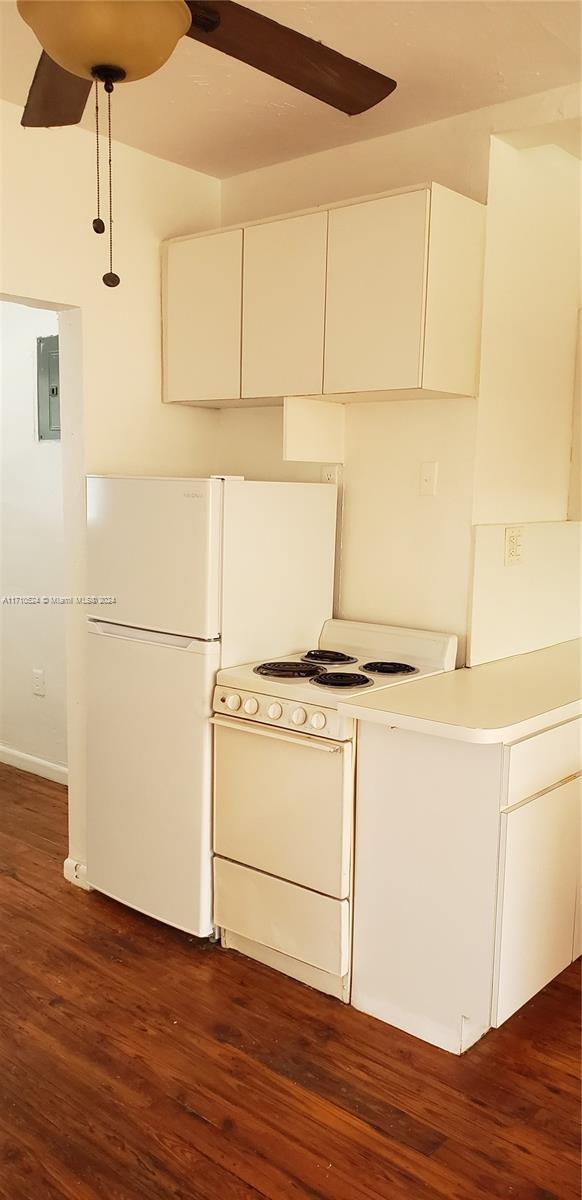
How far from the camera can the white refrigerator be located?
282 cm

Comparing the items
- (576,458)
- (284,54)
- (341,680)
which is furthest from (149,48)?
(576,458)

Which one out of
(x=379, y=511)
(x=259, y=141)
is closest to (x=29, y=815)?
(x=379, y=511)

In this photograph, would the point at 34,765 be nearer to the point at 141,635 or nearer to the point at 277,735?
the point at 141,635

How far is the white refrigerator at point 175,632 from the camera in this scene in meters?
2.82

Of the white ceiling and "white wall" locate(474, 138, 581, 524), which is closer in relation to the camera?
the white ceiling

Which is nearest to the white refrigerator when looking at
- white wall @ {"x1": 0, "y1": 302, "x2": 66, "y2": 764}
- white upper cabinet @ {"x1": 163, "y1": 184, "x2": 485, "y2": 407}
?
white upper cabinet @ {"x1": 163, "y1": 184, "x2": 485, "y2": 407}

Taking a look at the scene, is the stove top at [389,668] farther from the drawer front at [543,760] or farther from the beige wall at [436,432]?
the drawer front at [543,760]

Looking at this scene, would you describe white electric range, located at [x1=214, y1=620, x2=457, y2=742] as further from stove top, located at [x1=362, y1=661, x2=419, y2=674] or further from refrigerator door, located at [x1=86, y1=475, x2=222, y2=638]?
refrigerator door, located at [x1=86, y1=475, x2=222, y2=638]

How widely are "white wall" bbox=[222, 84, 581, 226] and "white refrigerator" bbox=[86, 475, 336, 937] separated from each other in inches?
40.8

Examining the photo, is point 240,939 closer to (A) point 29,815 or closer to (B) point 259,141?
(A) point 29,815

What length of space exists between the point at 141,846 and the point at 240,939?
0.44 meters

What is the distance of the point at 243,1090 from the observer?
7.35 feet

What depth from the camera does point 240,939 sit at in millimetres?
2918

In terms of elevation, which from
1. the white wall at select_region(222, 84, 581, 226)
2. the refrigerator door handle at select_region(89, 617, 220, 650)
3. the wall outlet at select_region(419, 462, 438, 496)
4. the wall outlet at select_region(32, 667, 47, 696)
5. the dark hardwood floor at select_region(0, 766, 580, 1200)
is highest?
the white wall at select_region(222, 84, 581, 226)
